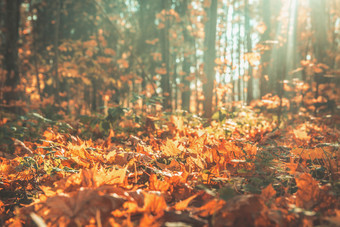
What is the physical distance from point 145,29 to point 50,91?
6.01m

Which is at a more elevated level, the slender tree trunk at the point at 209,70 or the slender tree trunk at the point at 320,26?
the slender tree trunk at the point at 320,26

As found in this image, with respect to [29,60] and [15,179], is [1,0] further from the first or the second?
[15,179]

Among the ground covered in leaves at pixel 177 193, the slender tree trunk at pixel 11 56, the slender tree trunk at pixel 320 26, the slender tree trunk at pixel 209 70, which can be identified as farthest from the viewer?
the slender tree trunk at pixel 320 26

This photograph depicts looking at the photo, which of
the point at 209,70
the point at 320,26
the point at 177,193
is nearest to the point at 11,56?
the point at 209,70

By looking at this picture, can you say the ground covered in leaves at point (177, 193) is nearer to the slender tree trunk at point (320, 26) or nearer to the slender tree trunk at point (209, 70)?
the slender tree trunk at point (209, 70)

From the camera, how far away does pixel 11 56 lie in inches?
267

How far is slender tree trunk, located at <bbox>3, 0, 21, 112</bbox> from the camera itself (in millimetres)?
6656

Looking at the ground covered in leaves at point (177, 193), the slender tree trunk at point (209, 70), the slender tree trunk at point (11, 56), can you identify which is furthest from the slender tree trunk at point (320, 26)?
the slender tree trunk at point (11, 56)

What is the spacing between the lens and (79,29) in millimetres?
11258

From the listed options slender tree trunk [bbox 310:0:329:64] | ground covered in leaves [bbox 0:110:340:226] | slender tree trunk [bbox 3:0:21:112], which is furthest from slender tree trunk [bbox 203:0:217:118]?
slender tree trunk [bbox 310:0:329:64]

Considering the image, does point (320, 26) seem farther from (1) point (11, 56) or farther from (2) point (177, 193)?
(1) point (11, 56)

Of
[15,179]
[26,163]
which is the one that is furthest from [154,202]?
[15,179]

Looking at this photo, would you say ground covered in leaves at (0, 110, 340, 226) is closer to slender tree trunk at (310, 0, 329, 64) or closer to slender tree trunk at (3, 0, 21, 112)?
slender tree trunk at (3, 0, 21, 112)

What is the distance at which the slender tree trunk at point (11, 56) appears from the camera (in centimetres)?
666
